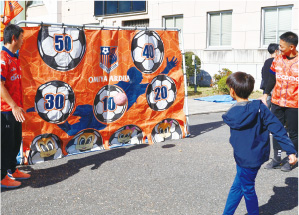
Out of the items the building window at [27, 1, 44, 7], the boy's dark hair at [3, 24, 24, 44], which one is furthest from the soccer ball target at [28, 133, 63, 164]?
the building window at [27, 1, 44, 7]

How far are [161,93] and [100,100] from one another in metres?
1.47

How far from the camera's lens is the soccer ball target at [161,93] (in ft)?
25.8

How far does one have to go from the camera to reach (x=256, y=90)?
17406mm

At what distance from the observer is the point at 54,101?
661cm

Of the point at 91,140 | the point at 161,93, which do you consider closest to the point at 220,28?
the point at 161,93

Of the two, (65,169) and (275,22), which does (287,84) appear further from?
(275,22)

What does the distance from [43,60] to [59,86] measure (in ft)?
1.79

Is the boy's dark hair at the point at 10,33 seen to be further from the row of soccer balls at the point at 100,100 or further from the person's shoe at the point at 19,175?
the person's shoe at the point at 19,175

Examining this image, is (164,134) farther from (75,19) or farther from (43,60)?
(75,19)

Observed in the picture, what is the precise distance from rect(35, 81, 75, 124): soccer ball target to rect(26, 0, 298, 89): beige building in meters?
12.6

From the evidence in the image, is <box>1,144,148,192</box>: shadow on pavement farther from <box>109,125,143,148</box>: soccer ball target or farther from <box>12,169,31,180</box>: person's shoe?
<box>109,125,143,148</box>: soccer ball target

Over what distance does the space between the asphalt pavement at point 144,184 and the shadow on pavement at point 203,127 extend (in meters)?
1.45

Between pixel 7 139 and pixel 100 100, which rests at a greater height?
pixel 100 100

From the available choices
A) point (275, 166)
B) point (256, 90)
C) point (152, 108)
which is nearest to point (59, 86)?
point (152, 108)
